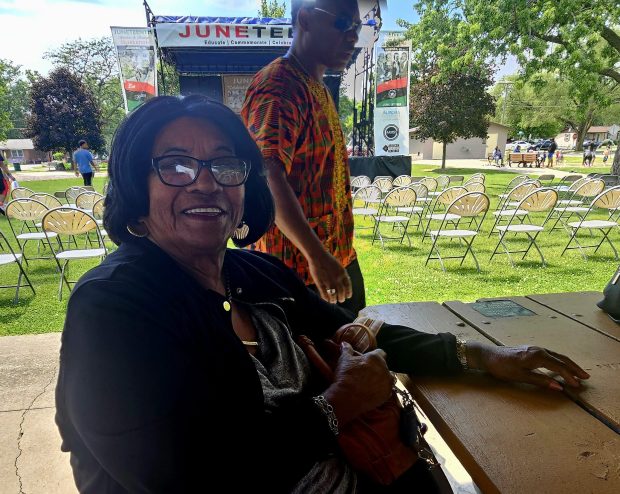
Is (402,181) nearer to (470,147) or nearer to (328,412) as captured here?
(328,412)

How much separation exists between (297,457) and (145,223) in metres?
0.74

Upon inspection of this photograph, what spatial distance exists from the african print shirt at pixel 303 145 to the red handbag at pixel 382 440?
0.88m

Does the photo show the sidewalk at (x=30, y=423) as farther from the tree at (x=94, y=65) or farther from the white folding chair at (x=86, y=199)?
the tree at (x=94, y=65)

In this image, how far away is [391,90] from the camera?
13406 millimetres

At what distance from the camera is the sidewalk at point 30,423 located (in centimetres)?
233

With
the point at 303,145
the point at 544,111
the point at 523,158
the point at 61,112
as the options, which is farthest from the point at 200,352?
the point at 544,111

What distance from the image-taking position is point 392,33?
1345 centimetres

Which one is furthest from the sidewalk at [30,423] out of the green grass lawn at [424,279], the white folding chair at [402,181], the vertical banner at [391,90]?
the vertical banner at [391,90]

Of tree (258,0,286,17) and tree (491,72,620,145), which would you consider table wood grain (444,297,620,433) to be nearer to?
tree (258,0,286,17)

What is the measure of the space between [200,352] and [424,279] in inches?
210

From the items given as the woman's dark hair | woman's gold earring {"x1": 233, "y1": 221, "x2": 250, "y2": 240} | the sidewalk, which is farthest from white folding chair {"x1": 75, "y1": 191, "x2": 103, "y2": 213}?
the woman's dark hair

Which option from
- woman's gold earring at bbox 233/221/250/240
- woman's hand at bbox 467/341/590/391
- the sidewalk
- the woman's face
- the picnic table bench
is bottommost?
the sidewalk

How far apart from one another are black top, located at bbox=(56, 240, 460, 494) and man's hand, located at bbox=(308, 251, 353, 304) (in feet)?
2.49

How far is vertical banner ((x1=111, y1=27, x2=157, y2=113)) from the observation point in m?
11.5
